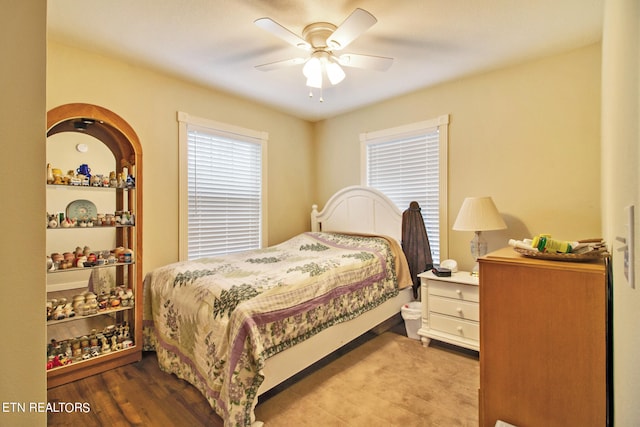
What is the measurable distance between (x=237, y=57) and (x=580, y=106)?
287 centimetres

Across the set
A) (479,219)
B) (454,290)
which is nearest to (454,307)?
(454,290)

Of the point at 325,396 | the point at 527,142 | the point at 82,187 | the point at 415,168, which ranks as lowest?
the point at 325,396

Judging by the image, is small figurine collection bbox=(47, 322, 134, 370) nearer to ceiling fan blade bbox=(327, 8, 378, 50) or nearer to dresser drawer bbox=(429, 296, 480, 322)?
dresser drawer bbox=(429, 296, 480, 322)

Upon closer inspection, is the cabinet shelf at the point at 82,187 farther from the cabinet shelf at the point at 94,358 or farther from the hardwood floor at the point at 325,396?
the hardwood floor at the point at 325,396

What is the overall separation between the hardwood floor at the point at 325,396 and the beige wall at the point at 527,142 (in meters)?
1.27

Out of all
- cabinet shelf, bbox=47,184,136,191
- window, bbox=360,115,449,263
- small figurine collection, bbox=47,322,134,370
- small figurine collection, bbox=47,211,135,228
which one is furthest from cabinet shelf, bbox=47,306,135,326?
window, bbox=360,115,449,263

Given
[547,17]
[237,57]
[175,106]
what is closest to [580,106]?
[547,17]

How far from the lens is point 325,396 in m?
1.99

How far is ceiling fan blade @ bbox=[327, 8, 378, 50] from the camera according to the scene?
1658 millimetres

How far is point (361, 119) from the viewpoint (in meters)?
3.85

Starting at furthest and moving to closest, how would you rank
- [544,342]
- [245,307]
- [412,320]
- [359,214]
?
[359,214] → [412,320] → [245,307] → [544,342]

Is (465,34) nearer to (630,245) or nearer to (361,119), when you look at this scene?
(361,119)

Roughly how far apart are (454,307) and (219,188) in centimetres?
265

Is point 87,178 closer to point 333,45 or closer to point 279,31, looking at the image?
point 279,31
